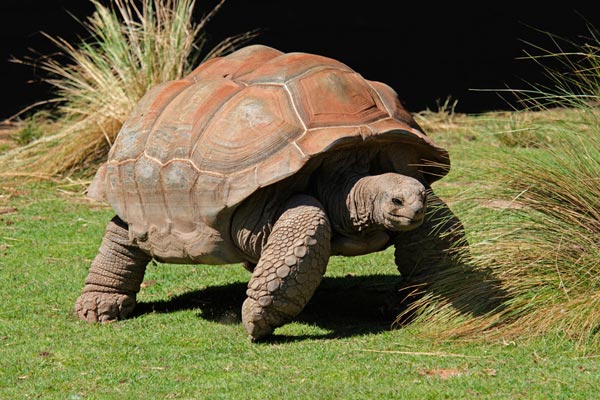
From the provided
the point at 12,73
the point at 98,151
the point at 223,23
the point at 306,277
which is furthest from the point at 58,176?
the point at 223,23

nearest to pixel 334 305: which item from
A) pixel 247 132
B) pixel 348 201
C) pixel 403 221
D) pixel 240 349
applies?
pixel 348 201

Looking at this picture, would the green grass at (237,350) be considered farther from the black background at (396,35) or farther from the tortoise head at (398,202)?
the black background at (396,35)

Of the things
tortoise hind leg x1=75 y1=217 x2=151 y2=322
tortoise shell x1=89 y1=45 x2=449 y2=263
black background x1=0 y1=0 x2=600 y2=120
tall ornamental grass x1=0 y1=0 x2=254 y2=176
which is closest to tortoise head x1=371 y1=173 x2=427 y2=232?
tortoise shell x1=89 y1=45 x2=449 y2=263

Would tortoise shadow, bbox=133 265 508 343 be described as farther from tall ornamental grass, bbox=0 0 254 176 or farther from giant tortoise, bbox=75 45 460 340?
tall ornamental grass, bbox=0 0 254 176

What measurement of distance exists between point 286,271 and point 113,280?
1.40 metres

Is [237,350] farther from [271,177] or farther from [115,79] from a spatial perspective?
[115,79]

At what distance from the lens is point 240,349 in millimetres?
5023

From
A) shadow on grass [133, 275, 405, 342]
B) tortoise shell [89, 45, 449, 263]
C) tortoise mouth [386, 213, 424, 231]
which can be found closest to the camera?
tortoise mouth [386, 213, 424, 231]

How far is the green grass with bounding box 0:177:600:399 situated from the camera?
168 inches

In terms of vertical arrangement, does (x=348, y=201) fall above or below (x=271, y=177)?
below

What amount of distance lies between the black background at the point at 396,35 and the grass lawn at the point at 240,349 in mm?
6445

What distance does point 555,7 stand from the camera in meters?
18.4

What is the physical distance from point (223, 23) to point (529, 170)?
12071mm

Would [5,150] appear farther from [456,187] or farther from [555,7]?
[555,7]
